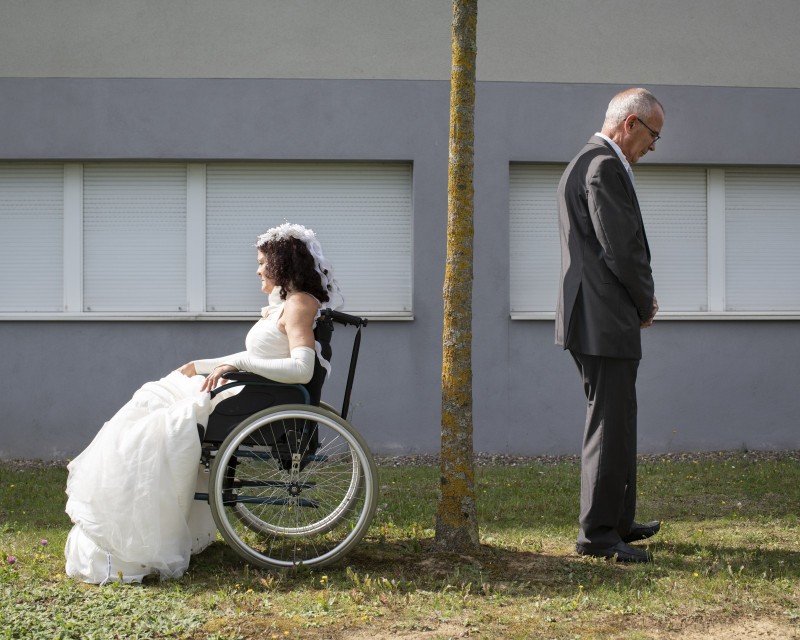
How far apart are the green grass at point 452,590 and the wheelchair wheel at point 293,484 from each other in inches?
6.8

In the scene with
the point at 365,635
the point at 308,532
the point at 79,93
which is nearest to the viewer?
the point at 365,635

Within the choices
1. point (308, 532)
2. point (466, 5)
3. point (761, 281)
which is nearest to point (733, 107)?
point (761, 281)

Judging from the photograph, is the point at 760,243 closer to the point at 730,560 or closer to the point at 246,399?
the point at 730,560

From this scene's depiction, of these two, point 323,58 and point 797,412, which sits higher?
point 323,58

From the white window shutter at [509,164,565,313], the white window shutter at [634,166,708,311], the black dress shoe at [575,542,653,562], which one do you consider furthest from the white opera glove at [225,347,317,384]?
the white window shutter at [634,166,708,311]

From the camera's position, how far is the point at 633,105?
16.2 feet

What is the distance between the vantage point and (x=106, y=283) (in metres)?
9.70

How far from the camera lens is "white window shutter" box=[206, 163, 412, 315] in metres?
9.69

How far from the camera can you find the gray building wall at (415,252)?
376 inches

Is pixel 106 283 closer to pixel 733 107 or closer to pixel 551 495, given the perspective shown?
pixel 551 495

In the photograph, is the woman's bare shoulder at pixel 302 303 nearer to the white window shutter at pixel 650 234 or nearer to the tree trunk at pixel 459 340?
the tree trunk at pixel 459 340

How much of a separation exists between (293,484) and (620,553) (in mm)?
1576

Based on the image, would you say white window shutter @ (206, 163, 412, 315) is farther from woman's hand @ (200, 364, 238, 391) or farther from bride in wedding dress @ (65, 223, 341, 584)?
woman's hand @ (200, 364, 238, 391)

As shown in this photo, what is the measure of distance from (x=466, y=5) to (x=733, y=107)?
5.83 meters
